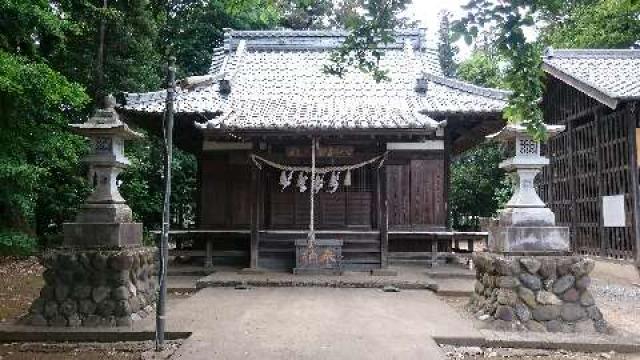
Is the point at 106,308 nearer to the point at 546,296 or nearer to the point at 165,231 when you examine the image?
the point at 165,231

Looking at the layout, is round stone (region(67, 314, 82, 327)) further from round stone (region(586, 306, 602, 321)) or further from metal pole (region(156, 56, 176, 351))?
round stone (region(586, 306, 602, 321))

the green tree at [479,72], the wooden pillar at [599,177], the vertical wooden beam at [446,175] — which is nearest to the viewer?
the wooden pillar at [599,177]

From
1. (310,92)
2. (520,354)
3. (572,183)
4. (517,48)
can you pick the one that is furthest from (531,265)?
(572,183)

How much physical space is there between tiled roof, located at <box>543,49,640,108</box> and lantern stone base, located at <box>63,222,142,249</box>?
10.0 m

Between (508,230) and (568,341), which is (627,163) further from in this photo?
(568,341)

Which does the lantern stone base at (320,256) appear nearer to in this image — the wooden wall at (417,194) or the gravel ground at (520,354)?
the wooden wall at (417,194)

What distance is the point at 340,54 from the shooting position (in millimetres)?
4562

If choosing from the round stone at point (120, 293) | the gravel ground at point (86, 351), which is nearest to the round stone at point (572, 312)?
the gravel ground at point (86, 351)

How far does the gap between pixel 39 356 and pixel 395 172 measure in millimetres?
9306

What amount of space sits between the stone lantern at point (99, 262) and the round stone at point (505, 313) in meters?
4.94

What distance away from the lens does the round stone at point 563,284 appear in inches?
266

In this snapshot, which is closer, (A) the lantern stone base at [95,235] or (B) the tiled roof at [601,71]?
(A) the lantern stone base at [95,235]

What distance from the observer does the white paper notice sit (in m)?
11.7

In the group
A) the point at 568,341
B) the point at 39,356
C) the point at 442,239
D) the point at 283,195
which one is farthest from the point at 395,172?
the point at 39,356
